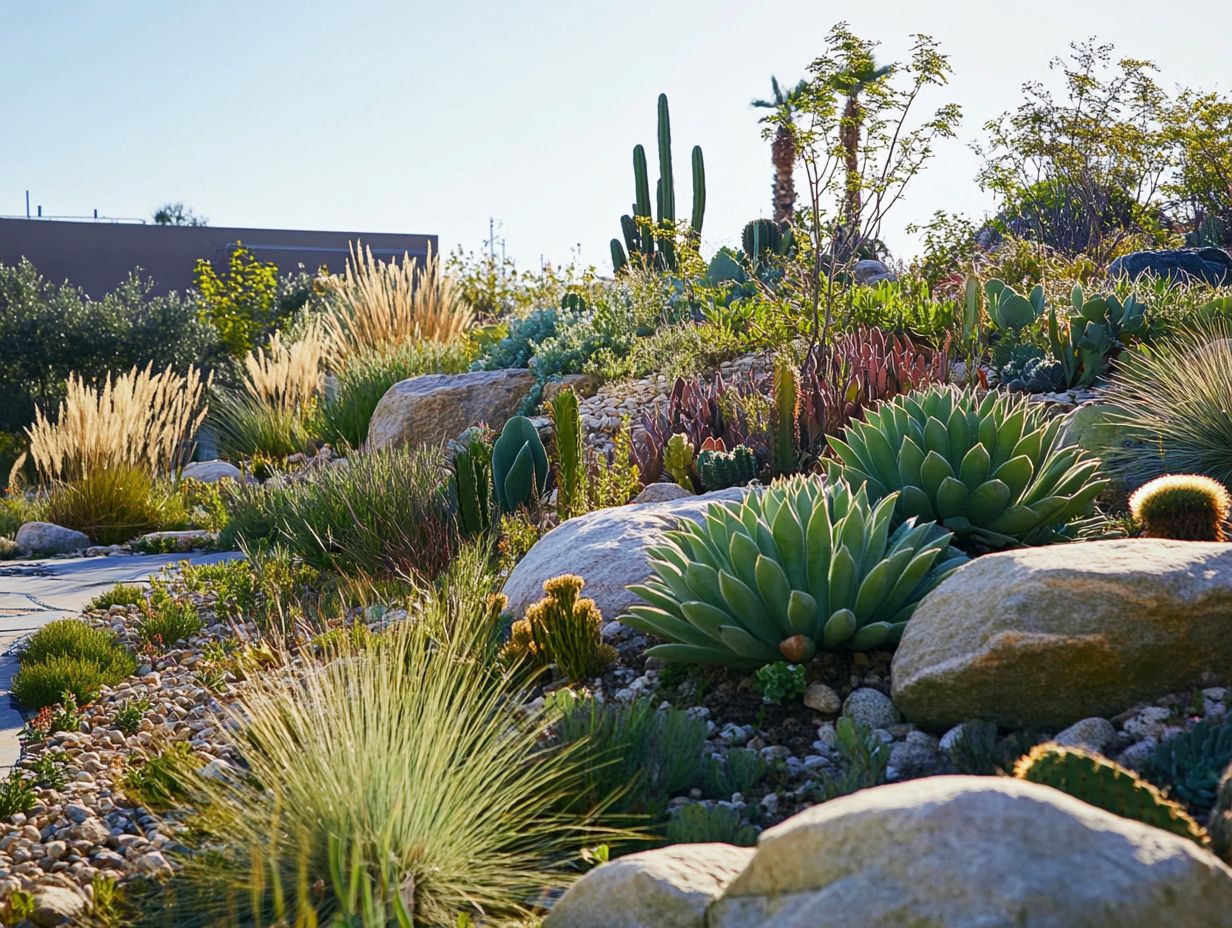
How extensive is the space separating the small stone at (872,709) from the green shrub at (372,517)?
10.6 ft

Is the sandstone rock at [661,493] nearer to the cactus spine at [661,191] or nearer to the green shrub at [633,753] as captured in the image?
the green shrub at [633,753]

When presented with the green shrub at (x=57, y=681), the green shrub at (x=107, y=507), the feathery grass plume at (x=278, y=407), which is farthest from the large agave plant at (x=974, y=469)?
the feathery grass plume at (x=278, y=407)

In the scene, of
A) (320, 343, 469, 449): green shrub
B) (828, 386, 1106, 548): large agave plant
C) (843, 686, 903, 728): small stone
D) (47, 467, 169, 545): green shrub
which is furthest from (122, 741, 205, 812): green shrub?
(320, 343, 469, 449): green shrub

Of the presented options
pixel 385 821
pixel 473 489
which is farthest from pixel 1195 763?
pixel 473 489

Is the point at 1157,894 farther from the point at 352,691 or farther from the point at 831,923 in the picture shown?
the point at 352,691

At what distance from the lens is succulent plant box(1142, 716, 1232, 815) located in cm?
283

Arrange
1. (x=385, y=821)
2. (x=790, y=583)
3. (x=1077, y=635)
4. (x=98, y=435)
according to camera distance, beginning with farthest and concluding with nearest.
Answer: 1. (x=98, y=435)
2. (x=790, y=583)
3. (x=1077, y=635)
4. (x=385, y=821)

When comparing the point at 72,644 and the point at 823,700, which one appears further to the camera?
the point at 72,644

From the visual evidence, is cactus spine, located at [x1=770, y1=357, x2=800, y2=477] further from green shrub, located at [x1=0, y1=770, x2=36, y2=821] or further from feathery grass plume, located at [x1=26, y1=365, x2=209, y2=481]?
feathery grass plume, located at [x1=26, y1=365, x2=209, y2=481]

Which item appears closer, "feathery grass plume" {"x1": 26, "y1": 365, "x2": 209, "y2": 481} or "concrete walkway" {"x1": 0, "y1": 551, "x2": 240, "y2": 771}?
"concrete walkway" {"x1": 0, "y1": 551, "x2": 240, "y2": 771}

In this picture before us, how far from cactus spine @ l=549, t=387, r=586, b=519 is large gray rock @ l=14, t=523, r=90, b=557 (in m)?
5.15

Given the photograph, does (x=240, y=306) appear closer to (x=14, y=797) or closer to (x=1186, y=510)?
(x=14, y=797)

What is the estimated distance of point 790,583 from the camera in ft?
13.6

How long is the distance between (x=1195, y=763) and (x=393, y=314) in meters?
12.9
